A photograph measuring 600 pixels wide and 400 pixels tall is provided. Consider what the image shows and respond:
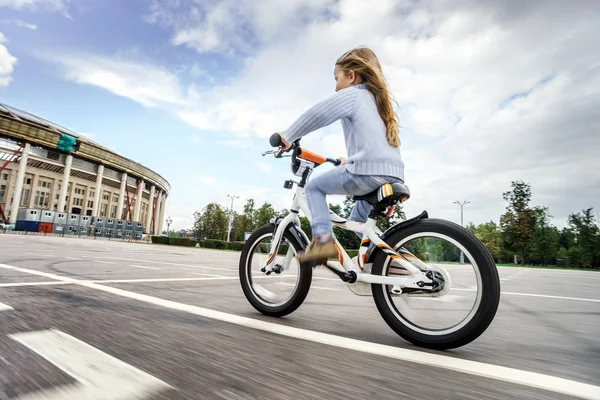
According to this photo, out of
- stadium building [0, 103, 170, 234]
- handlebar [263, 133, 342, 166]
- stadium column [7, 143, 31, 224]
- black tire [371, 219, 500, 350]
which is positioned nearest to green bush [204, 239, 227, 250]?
stadium building [0, 103, 170, 234]

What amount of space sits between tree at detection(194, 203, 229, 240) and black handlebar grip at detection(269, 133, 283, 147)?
61.6 metres

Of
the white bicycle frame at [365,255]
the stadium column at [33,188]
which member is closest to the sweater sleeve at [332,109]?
the white bicycle frame at [365,255]

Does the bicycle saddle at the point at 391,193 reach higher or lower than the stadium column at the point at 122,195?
lower

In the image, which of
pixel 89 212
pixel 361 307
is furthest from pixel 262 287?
pixel 89 212

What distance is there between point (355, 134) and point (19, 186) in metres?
73.4

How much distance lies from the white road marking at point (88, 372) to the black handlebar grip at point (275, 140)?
169 centimetres

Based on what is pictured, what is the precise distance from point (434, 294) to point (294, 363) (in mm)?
1029

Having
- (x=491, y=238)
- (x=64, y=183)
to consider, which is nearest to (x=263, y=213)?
(x=64, y=183)

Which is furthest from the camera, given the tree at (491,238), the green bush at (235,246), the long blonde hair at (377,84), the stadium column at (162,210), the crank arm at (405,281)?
the stadium column at (162,210)

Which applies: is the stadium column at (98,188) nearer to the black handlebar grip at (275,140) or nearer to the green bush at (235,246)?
the green bush at (235,246)

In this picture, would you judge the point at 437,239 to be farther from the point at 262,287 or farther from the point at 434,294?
the point at 262,287

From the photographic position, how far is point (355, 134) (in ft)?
7.95

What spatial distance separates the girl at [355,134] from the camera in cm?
235

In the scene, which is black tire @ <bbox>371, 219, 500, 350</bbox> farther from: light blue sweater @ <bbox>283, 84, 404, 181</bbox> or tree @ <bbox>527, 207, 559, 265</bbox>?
tree @ <bbox>527, 207, 559, 265</bbox>
